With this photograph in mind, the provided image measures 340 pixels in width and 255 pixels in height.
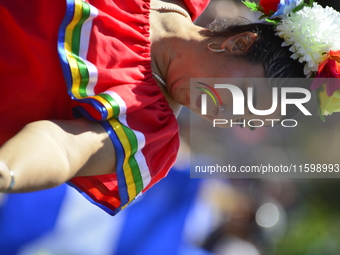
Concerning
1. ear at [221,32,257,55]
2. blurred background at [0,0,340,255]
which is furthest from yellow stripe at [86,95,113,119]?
blurred background at [0,0,340,255]

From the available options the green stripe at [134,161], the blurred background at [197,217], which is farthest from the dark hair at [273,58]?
the blurred background at [197,217]

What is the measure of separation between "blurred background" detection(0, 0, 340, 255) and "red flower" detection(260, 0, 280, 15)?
0.68m

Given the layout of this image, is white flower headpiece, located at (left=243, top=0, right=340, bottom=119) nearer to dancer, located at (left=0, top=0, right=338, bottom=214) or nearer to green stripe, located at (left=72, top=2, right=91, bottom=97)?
dancer, located at (left=0, top=0, right=338, bottom=214)

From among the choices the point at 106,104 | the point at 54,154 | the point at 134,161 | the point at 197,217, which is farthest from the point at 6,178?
the point at 197,217

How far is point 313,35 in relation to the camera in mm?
992

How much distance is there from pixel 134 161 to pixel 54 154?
0.94ft

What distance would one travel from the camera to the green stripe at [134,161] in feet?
2.89

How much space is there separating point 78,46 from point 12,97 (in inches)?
7.8

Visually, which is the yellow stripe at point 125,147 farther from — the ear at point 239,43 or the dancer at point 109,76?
the ear at point 239,43

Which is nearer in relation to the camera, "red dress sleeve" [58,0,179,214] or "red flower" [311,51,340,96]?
"red dress sleeve" [58,0,179,214]

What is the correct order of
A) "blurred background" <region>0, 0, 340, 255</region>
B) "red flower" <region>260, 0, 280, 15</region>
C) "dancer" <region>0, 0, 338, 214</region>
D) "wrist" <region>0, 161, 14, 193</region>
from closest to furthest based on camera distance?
"wrist" <region>0, 161, 14, 193</region> → "dancer" <region>0, 0, 338, 214</region> → "red flower" <region>260, 0, 280, 15</region> → "blurred background" <region>0, 0, 340, 255</region>

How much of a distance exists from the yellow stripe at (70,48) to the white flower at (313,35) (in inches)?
20.9

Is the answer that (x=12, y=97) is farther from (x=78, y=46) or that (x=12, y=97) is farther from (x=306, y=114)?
(x=306, y=114)

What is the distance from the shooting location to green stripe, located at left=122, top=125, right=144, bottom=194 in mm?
880
